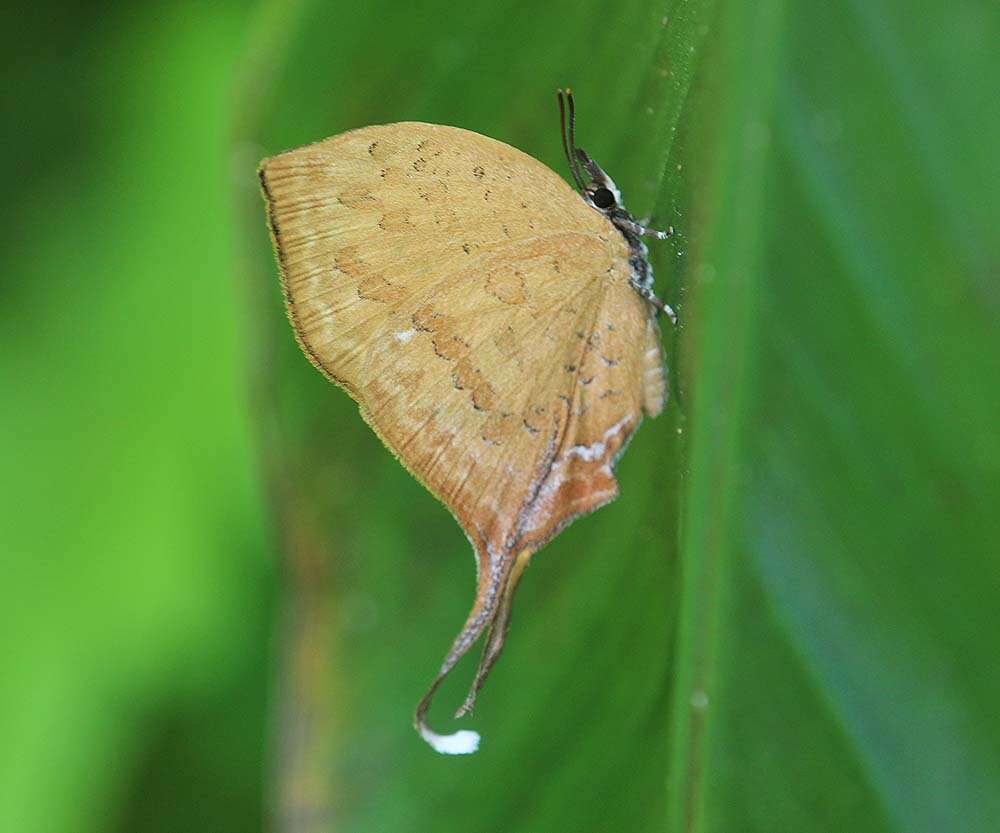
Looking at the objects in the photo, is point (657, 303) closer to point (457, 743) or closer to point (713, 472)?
point (713, 472)

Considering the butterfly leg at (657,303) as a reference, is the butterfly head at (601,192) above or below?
above

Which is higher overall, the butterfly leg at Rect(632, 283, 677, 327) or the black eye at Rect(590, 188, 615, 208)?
the black eye at Rect(590, 188, 615, 208)

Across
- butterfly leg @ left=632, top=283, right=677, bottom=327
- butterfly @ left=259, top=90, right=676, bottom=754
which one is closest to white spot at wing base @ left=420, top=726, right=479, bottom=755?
butterfly @ left=259, top=90, right=676, bottom=754

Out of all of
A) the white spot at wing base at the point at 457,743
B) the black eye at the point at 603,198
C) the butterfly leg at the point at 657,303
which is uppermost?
the black eye at the point at 603,198

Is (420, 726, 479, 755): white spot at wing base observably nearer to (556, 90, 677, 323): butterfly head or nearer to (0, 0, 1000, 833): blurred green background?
(0, 0, 1000, 833): blurred green background

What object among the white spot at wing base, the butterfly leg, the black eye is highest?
the black eye

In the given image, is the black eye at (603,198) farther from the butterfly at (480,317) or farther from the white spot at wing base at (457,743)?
the white spot at wing base at (457,743)

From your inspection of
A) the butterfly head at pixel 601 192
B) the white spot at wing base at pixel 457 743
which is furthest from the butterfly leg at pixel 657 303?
the white spot at wing base at pixel 457 743

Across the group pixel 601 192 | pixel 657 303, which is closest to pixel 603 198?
pixel 601 192

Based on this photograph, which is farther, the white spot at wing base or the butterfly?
the white spot at wing base
